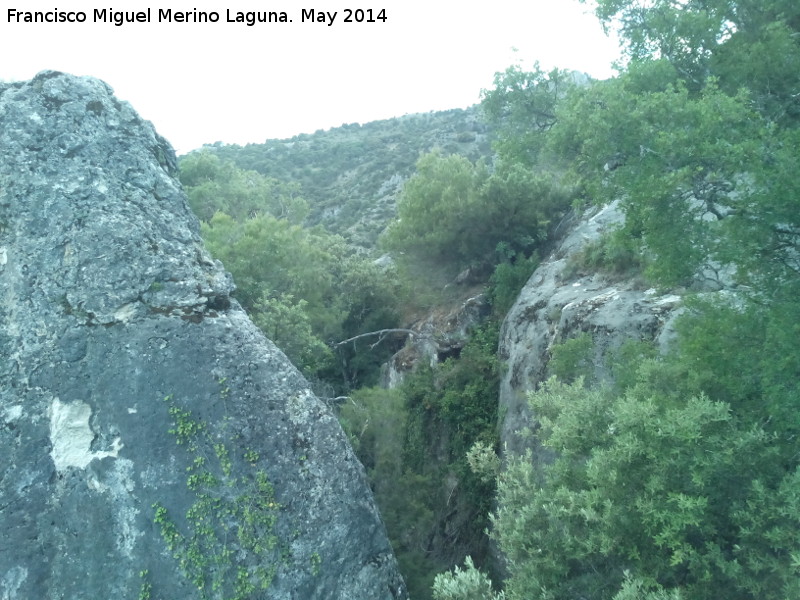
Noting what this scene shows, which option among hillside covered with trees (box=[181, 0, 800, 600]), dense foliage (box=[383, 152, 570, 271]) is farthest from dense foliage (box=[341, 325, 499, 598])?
dense foliage (box=[383, 152, 570, 271])

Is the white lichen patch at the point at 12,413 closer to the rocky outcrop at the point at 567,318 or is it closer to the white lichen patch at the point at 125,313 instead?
the white lichen patch at the point at 125,313

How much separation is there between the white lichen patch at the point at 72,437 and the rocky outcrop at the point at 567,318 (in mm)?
6561

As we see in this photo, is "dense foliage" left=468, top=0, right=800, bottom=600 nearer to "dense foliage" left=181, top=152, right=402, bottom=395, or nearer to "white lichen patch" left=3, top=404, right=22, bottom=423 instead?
"white lichen patch" left=3, top=404, right=22, bottom=423

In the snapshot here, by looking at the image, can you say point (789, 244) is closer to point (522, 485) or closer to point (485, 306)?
point (522, 485)

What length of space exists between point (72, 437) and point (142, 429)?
1.02 m

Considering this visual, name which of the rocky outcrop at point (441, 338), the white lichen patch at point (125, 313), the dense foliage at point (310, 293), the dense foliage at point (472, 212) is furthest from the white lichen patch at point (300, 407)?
the dense foliage at point (472, 212)

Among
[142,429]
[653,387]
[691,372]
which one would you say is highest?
[691,372]

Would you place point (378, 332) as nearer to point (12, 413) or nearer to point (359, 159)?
point (12, 413)

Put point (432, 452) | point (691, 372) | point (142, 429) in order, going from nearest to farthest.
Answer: point (691, 372) → point (142, 429) → point (432, 452)

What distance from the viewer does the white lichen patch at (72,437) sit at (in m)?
8.91

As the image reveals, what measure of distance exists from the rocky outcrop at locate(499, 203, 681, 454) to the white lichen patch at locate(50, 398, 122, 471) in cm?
656

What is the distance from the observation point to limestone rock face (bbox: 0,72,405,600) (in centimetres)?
851

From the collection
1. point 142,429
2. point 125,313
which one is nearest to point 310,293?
point 125,313

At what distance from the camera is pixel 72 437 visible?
9.05 metres
